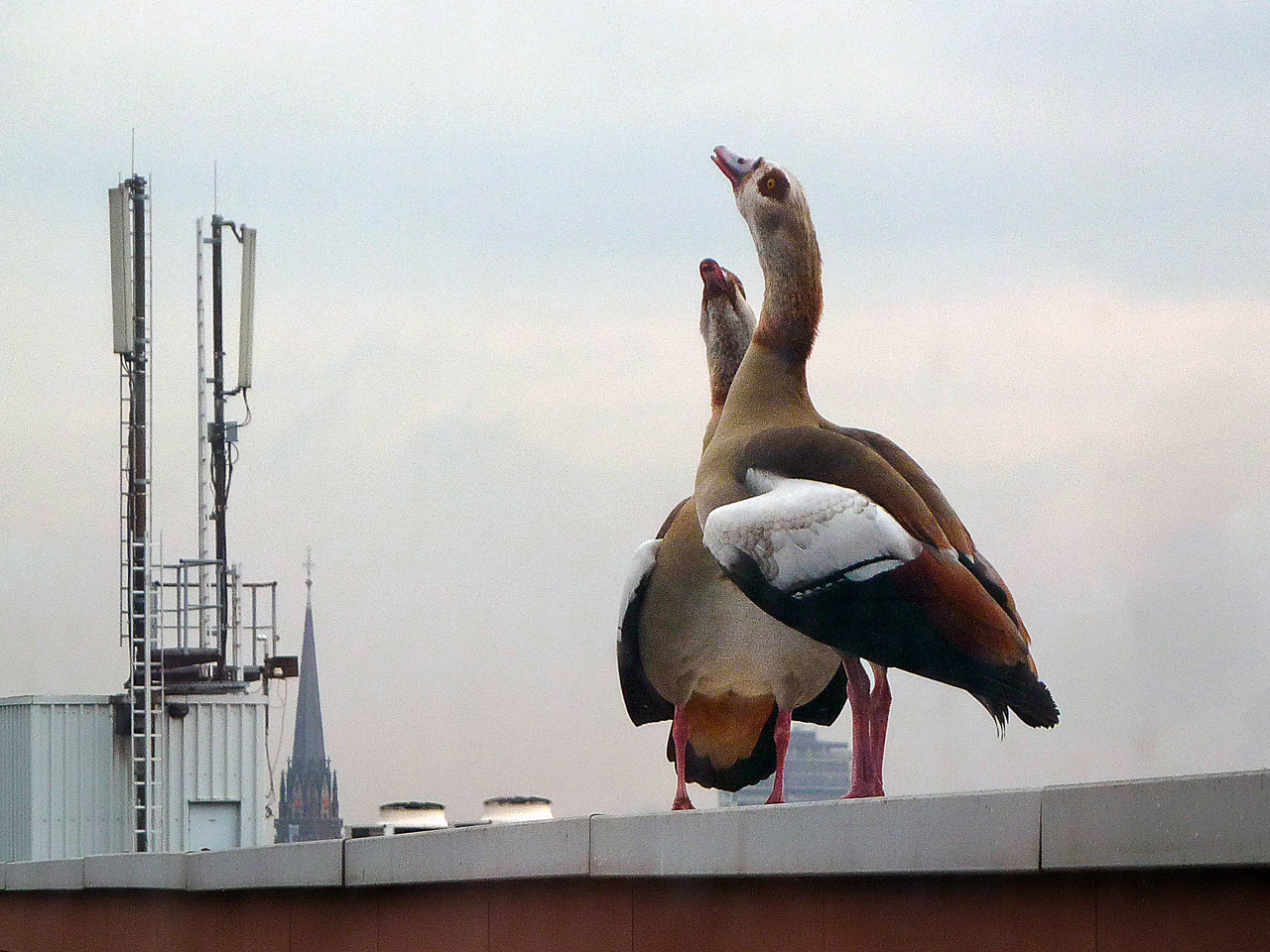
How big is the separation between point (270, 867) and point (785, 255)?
4.26 m

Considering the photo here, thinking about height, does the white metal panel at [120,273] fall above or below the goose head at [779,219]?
above

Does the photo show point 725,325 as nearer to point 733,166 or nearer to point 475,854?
point 733,166

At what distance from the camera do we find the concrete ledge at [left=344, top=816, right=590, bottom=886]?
24.3ft

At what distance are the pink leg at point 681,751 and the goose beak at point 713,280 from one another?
7.72ft

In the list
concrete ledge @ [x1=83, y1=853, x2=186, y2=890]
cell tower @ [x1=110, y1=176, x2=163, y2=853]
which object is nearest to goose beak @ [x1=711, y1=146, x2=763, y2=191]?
concrete ledge @ [x1=83, y1=853, x2=186, y2=890]

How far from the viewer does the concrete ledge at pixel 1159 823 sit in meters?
4.23

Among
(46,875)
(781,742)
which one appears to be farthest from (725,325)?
(46,875)

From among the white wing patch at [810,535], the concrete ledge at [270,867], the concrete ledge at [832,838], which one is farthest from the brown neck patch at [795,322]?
the concrete ledge at [270,867]

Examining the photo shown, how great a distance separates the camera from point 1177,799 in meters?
4.43

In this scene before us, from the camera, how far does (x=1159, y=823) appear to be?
4.49 metres

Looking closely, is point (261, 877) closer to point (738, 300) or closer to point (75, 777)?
point (738, 300)

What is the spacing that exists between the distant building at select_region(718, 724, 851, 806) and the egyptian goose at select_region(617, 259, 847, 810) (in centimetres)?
12

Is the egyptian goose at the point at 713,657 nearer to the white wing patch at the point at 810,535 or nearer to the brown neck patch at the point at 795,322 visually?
the brown neck patch at the point at 795,322

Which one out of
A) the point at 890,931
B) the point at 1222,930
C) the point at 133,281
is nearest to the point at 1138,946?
the point at 1222,930
